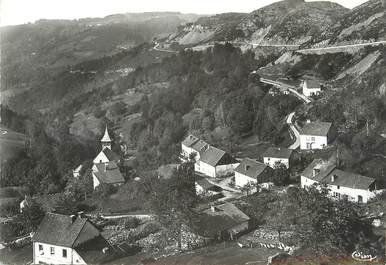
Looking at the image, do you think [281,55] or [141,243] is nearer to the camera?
[141,243]

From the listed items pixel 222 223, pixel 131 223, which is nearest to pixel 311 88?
pixel 131 223

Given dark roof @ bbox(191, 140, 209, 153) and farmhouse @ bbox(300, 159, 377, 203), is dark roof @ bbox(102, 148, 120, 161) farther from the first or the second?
farmhouse @ bbox(300, 159, 377, 203)

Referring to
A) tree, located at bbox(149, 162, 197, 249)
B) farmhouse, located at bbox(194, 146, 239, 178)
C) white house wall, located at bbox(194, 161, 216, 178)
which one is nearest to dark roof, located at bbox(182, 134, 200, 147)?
white house wall, located at bbox(194, 161, 216, 178)

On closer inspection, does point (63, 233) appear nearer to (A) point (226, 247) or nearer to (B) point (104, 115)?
(A) point (226, 247)

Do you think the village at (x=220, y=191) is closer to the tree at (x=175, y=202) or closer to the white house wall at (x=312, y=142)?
the white house wall at (x=312, y=142)

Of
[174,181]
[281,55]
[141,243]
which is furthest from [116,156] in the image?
[281,55]

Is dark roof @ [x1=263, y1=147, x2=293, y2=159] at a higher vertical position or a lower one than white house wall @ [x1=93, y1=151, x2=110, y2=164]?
higher

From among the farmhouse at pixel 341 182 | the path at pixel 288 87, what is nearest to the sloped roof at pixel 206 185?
the farmhouse at pixel 341 182
